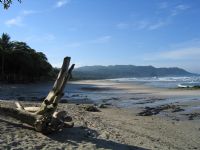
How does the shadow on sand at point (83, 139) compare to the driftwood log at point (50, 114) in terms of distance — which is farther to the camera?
the driftwood log at point (50, 114)

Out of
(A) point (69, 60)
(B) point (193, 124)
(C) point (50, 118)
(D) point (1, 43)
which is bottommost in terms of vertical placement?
(B) point (193, 124)

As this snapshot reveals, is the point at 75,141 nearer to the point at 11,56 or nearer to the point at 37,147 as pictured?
the point at 37,147

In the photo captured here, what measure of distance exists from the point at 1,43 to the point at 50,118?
63.4 metres

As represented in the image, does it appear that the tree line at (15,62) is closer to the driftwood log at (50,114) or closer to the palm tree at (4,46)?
the palm tree at (4,46)

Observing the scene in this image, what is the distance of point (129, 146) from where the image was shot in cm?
1144

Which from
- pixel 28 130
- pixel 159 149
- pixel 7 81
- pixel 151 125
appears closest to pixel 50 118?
pixel 28 130

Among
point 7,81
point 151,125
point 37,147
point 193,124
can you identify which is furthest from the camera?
point 7,81

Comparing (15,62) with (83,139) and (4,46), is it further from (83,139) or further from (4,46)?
(83,139)

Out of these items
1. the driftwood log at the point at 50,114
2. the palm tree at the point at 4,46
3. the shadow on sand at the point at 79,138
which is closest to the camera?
the shadow on sand at the point at 79,138

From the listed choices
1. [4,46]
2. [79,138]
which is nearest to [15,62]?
[4,46]

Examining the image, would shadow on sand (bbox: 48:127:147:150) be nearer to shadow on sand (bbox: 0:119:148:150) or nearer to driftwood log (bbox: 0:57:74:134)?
shadow on sand (bbox: 0:119:148:150)

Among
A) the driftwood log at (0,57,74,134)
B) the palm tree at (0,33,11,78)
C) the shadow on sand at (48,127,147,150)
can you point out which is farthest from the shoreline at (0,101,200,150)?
the palm tree at (0,33,11,78)

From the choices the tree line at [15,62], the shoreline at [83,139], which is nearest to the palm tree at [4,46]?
the tree line at [15,62]

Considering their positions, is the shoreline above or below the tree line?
below
